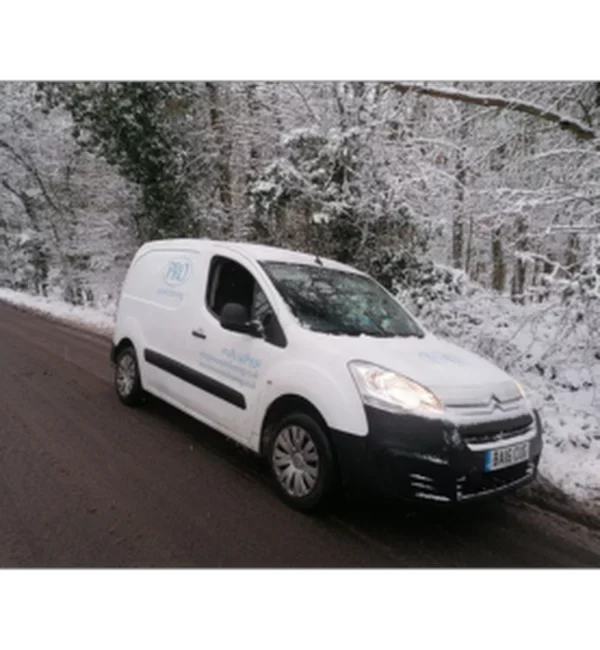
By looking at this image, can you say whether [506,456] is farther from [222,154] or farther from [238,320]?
[222,154]

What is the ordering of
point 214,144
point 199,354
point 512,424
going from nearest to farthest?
point 512,424 < point 199,354 < point 214,144

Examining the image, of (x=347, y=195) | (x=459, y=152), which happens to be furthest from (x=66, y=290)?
(x=459, y=152)

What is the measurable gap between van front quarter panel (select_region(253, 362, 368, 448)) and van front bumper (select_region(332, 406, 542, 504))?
7 centimetres

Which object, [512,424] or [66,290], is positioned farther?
[66,290]

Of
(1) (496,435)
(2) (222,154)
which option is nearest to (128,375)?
(1) (496,435)

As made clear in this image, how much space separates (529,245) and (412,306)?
2.02m

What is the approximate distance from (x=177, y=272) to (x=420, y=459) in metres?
2.99

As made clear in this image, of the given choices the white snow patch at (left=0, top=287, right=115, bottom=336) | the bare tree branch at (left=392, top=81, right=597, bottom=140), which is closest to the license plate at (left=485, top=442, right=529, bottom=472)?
the bare tree branch at (left=392, top=81, right=597, bottom=140)

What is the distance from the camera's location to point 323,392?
288cm

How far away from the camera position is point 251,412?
338 centimetres

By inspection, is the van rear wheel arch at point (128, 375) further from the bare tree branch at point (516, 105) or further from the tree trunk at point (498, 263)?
the tree trunk at point (498, 263)

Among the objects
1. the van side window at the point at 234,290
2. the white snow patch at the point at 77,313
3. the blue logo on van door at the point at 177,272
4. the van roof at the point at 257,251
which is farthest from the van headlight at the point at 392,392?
the white snow patch at the point at 77,313
